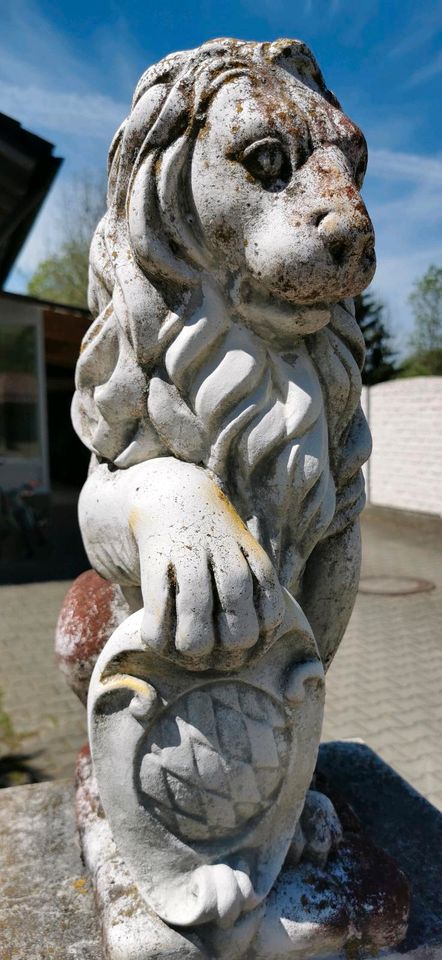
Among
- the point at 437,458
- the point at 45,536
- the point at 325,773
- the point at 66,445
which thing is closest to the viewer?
the point at 325,773

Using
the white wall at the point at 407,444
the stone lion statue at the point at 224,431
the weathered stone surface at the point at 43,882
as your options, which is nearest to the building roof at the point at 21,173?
the stone lion statue at the point at 224,431

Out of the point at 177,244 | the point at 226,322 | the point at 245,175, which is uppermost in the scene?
the point at 245,175

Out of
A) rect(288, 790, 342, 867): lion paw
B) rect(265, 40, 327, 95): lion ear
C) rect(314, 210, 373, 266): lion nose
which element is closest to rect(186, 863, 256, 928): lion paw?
rect(288, 790, 342, 867): lion paw

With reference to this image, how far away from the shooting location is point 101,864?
4.78 feet

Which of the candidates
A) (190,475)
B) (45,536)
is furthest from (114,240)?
(45,536)

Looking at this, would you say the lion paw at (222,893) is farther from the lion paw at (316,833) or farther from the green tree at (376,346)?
the green tree at (376,346)

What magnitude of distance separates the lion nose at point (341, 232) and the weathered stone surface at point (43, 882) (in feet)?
4.65

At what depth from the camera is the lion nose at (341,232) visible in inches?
46.7

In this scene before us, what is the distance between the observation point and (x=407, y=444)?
394 inches

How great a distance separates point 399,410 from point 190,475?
9.36 m

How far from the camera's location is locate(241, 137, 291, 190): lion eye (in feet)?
4.00

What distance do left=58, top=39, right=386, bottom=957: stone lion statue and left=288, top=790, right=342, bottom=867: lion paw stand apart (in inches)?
2.9

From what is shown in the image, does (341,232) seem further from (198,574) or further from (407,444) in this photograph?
(407,444)

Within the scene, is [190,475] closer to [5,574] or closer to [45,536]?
[5,574]
